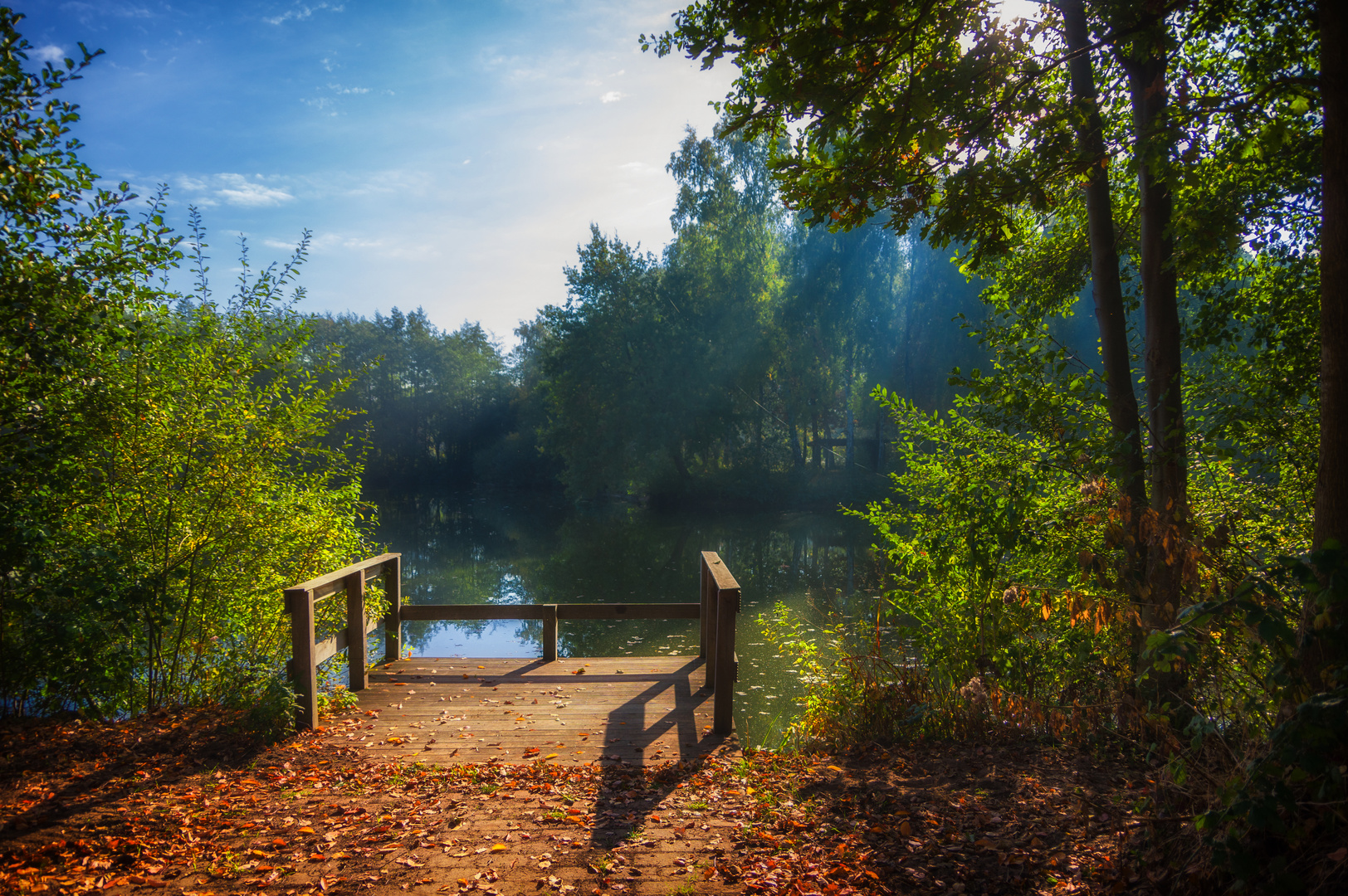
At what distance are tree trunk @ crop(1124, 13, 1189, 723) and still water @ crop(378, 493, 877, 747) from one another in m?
2.55

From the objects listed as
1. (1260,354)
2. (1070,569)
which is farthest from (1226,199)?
(1070,569)

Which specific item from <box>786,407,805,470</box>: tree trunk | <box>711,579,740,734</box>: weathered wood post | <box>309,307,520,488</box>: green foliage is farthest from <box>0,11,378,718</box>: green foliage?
<box>309,307,520,488</box>: green foliage

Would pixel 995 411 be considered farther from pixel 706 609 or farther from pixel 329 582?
pixel 329 582

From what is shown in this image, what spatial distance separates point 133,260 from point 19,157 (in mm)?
774

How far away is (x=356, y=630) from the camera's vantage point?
19.1 feet

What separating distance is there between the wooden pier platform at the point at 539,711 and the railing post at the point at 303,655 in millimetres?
362

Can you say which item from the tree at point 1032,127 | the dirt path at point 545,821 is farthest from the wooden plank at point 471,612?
the tree at point 1032,127

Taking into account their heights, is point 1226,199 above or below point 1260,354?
above

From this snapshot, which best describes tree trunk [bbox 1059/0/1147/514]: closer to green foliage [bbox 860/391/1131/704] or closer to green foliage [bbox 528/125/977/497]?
green foliage [bbox 860/391/1131/704]

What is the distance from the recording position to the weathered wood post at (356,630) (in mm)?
5770

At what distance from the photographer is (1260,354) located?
476 cm

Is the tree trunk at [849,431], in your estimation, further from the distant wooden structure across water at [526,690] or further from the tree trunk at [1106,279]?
the tree trunk at [1106,279]

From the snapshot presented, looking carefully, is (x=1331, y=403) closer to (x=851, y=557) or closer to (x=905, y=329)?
(x=851, y=557)

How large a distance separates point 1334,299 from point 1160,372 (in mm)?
2396
